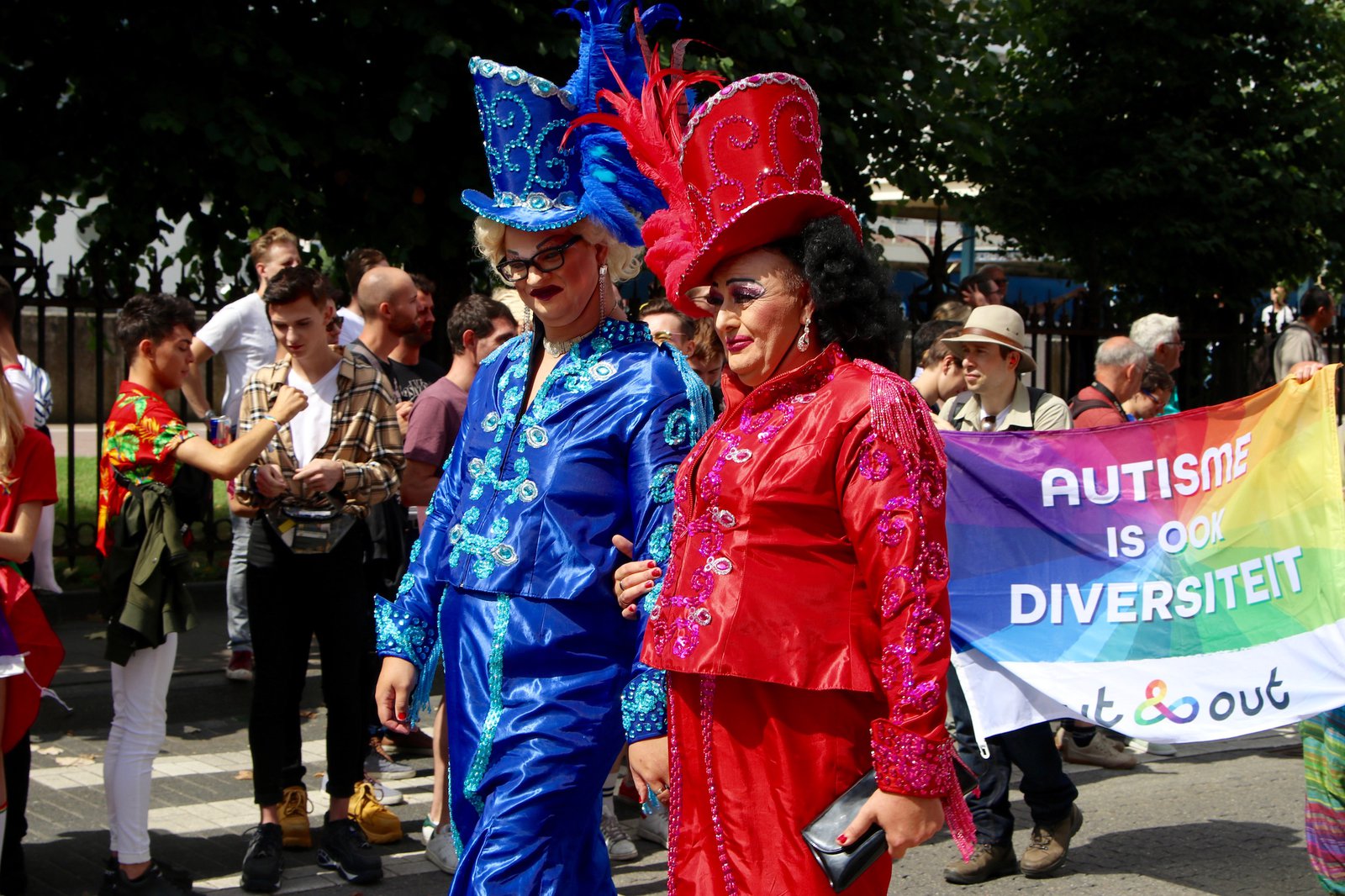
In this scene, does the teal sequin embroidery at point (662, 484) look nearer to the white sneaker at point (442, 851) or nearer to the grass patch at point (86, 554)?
the white sneaker at point (442, 851)

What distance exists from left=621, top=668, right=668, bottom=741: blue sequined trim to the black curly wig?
0.79 meters

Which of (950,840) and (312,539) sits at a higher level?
(312,539)

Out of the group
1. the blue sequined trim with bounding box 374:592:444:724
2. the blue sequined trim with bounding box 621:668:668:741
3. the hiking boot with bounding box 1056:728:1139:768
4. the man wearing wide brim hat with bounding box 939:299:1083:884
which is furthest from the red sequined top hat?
the hiking boot with bounding box 1056:728:1139:768

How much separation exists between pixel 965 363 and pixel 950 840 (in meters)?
1.91

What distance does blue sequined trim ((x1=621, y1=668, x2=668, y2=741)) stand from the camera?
3119 millimetres

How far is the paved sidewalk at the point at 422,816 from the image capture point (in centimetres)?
538

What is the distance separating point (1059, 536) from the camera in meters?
5.73

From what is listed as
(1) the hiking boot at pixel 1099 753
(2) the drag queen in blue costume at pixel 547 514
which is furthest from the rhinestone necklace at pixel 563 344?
(1) the hiking boot at pixel 1099 753

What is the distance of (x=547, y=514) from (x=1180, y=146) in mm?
14638

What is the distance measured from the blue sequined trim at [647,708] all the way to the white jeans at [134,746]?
2.42 metres

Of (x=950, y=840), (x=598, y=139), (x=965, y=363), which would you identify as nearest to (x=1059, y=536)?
(x=965, y=363)

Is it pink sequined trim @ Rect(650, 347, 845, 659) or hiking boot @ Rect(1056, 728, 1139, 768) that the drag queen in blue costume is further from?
hiking boot @ Rect(1056, 728, 1139, 768)

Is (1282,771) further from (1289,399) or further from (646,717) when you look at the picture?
(646,717)

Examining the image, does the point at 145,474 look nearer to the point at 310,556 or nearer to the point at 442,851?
the point at 310,556
